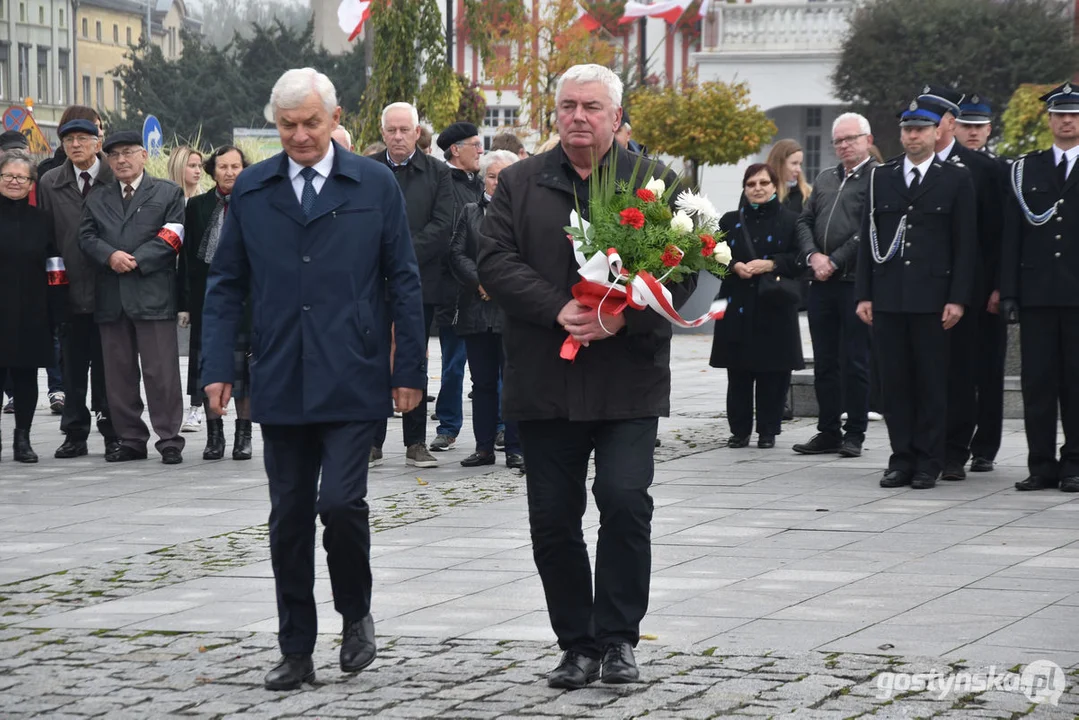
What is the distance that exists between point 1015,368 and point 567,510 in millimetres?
10116

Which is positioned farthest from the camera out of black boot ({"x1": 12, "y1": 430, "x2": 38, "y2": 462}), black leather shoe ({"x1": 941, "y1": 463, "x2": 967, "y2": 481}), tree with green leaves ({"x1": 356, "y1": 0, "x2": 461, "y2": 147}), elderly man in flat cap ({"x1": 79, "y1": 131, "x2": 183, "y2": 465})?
tree with green leaves ({"x1": 356, "y1": 0, "x2": 461, "y2": 147})

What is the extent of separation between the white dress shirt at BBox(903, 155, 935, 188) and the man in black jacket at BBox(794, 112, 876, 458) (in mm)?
1118

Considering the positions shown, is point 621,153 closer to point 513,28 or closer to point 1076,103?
point 1076,103

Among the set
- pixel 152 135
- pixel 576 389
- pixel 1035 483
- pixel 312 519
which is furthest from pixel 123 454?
pixel 152 135

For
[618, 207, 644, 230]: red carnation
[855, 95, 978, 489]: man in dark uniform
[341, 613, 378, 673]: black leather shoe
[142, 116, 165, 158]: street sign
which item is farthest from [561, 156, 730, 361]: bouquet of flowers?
[142, 116, 165, 158]: street sign

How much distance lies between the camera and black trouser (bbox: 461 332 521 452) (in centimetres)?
1145

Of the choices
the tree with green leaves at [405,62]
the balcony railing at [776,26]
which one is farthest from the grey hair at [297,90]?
the balcony railing at [776,26]

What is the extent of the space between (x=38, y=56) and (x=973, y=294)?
82.1m

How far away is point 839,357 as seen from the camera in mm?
12008

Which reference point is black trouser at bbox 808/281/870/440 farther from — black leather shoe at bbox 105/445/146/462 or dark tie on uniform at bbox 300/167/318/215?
dark tie on uniform at bbox 300/167/318/215

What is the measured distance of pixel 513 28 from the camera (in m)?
37.4

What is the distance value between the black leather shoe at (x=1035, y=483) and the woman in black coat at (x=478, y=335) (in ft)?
10.1

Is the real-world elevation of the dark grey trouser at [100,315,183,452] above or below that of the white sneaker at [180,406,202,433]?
above

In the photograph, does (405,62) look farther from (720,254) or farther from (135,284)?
(720,254)
